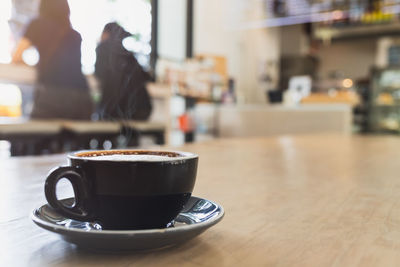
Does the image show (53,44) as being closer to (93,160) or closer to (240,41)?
(93,160)

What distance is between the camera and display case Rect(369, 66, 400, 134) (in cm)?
515

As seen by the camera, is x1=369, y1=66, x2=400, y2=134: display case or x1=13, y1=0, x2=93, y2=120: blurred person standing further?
x1=369, y1=66, x2=400, y2=134: display case

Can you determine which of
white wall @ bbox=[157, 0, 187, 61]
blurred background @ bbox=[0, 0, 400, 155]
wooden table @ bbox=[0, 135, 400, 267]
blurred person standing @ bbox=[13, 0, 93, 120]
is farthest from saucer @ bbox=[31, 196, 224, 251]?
white wall @ bbox=[157, 0, 187, 61]

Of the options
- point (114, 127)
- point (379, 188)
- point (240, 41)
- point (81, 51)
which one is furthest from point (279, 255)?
point (240, 41)

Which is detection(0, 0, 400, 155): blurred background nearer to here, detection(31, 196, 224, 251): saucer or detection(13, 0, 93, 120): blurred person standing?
detection(13, 0, 93, 120): blurred person standing

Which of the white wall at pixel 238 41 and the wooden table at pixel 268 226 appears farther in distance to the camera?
the white wall at pixel 238 41

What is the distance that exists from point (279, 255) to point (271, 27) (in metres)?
7.15

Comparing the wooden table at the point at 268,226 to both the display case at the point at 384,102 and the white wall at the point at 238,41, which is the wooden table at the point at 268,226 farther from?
the display case at the point at 384,102

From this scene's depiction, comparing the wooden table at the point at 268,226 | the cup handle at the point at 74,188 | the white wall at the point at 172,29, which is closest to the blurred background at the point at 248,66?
the white wall at the point at 172,29

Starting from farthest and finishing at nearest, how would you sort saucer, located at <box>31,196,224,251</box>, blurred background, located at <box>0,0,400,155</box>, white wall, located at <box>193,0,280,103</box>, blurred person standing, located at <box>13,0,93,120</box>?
white wall, located at <box>193,0,280,103</box> < blurred background, located at <box>0,0,400,155</box> < blurred person standing, located at <box>13,0,93,120</box> < saucer, located at <box>31,196,224,251</box>

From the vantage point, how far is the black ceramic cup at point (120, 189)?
256mm

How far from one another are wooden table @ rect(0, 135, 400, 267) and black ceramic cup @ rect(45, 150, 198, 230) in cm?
3

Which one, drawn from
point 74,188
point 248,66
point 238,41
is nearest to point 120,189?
point 74,188

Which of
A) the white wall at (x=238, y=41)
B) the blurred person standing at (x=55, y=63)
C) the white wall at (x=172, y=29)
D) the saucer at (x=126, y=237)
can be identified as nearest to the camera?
the saucer at (x=126, y=237)
